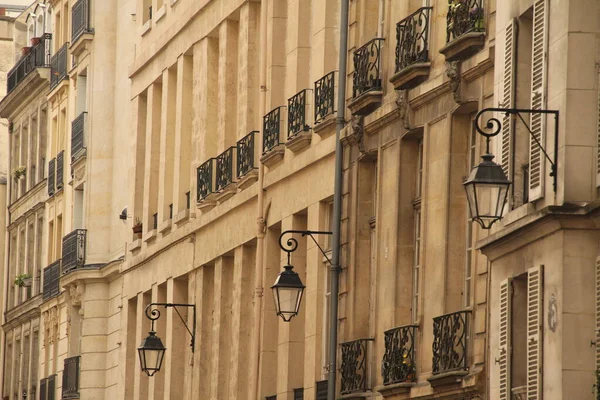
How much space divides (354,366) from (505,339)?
671 cm

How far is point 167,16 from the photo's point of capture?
1697 inches

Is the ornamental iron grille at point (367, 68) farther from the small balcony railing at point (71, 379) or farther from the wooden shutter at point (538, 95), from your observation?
the small balcony railing at point (71, 379)

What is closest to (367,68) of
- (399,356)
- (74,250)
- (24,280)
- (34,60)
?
(399,356)

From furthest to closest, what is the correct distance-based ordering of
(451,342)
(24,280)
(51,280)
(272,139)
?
(24,280) < (51,280) < (272,139) < (451,342)

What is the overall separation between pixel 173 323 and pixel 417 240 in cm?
1386

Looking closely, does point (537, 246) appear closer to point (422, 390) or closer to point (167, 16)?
point (422, 390)

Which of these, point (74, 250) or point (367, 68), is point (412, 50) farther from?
point (74, 250)

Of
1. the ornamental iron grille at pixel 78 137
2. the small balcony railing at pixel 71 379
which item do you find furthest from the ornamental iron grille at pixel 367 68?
the ornamental iron grille at pixel 78 137

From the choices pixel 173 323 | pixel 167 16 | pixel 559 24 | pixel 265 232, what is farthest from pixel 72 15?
pixel 559 24

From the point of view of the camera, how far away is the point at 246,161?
118 ft

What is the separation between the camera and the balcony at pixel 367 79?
28.6 metres

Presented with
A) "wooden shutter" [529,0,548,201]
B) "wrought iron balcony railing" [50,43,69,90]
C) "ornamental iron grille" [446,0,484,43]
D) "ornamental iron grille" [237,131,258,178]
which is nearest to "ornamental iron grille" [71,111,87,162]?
"wrought iron balcony railing" [50,43,69,90]

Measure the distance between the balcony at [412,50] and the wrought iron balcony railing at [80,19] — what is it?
24446 millimetres

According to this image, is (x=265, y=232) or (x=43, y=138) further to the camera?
(x=43, y=138)
